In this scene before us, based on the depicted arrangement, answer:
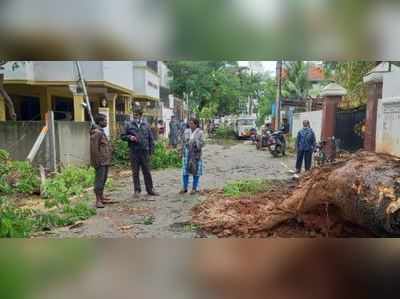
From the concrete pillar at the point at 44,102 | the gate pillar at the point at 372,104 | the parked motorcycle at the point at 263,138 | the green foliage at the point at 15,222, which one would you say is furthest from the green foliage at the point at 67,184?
the gate pillar at the point at 372,104

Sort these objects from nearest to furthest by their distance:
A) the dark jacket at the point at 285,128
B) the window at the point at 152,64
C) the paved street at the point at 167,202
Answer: the window at the point at 152,64 → the paved street at the point at 167,202 → the dark jacket at the point at 285,128

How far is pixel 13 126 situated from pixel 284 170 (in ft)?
5.74

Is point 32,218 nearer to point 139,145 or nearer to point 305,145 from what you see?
point 139,145

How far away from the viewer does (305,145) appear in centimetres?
218

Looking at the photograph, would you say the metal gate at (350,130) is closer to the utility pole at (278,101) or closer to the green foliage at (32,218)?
the utility pole at (278,101)

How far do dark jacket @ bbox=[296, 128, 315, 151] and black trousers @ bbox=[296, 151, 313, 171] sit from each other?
0.09 feet

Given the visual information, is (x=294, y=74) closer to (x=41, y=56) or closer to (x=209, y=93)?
(x=209, y=93)

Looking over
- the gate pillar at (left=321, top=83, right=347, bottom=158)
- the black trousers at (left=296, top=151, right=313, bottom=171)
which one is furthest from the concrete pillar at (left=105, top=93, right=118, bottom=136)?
the gate pillar at (left=321, top=83, right=347, bottom=158)

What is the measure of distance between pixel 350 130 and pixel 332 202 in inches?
18.6

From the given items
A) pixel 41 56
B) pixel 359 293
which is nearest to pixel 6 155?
pixel 41 56

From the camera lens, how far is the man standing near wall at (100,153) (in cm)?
217

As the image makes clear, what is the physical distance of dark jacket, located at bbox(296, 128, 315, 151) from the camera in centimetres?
218

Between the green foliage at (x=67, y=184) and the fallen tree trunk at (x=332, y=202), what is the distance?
29.1 inches

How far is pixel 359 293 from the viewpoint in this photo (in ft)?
7.47
